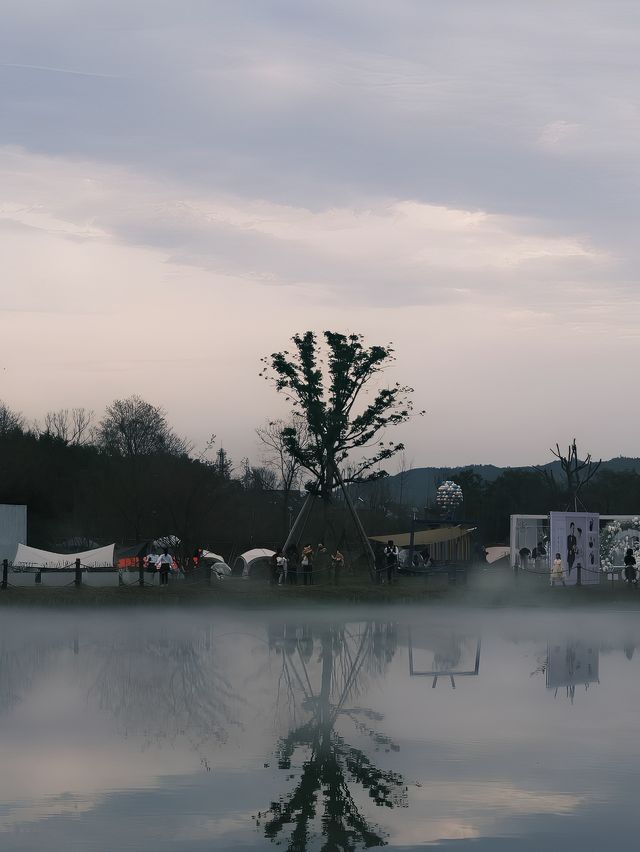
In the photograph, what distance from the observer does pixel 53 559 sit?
52688mm

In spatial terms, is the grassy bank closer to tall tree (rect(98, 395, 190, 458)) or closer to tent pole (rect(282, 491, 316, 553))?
tent pole (rect(282, 491, 316, 553))

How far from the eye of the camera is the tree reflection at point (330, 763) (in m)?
12.2

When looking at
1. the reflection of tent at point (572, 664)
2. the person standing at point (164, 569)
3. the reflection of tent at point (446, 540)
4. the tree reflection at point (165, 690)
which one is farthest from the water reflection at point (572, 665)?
the reflection of tent at point (446, 540)

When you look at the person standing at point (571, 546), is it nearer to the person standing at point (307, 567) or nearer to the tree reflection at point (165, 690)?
the person standing at point (307, 567)

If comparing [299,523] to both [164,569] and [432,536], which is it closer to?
[164,569]

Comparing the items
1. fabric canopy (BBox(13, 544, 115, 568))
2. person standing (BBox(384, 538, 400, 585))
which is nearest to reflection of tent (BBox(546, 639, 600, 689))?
person standing (BBox(384, 538, 400, 585))

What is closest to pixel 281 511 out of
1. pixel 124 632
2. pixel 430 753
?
pixel 124 632

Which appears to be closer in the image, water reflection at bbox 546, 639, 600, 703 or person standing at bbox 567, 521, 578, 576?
water reflection at bbox 546, 639, 600, 703

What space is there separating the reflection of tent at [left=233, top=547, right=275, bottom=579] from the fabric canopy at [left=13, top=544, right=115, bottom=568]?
7.92 m

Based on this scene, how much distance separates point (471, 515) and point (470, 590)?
78273mm

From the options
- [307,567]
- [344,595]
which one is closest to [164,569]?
[344,595]

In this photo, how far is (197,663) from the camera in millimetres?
25234

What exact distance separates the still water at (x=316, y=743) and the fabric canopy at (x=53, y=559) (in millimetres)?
22026

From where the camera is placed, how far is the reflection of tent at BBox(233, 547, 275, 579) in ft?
197
